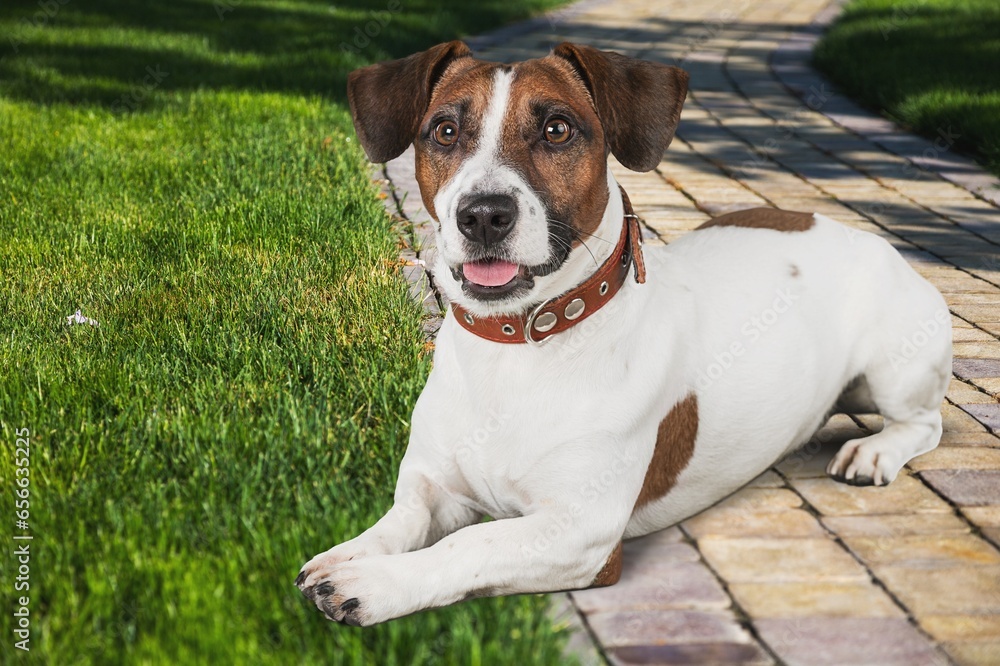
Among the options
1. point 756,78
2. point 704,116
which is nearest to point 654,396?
point 704,116

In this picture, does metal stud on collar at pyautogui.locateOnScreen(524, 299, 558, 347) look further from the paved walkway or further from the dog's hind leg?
the dog's hind leg

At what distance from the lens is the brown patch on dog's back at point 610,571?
11.2 ft

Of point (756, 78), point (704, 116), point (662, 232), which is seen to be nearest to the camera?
point (662, 232)

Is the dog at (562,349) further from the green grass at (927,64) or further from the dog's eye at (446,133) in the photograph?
the green grass at (927,64)

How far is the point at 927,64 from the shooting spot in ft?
37.2

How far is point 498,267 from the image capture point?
347 cm

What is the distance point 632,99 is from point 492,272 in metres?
0.80

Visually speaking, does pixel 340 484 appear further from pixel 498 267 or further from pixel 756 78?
pixel 756 78

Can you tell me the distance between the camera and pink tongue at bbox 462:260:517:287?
3.46m

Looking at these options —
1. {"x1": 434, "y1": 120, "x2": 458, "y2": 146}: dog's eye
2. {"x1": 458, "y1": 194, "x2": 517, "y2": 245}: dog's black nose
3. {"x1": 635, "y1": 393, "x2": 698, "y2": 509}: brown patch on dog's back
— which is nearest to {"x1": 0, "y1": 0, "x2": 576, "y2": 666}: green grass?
{"x1": 635, "y1": 393, "x2": 698, "y2": 509}: brown patch on dog's back

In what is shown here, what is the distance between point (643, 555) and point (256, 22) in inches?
476

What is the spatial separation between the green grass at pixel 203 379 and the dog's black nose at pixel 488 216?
100 centimetres

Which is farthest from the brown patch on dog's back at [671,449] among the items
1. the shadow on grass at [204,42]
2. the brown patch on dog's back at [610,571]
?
the shadow on grass at [204,42]

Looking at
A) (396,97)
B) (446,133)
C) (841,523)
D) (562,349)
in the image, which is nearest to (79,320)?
(396,97)
